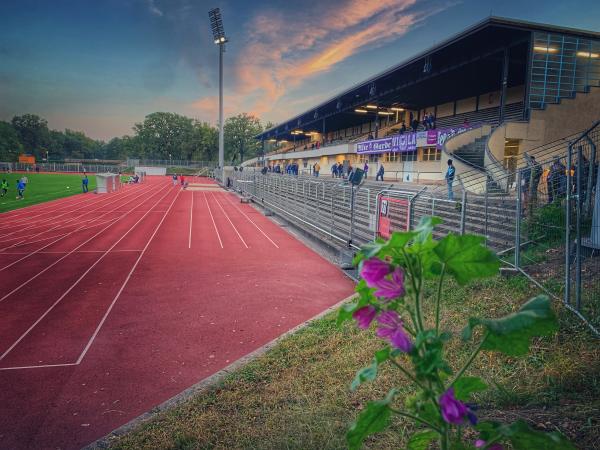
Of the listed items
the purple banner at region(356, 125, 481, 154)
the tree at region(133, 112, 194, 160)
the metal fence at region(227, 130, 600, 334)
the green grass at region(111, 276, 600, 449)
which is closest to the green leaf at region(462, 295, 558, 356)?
the green grass at region(111, 276, 600, 449)

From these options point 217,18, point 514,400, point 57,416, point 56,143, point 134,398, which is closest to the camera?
point 514,400

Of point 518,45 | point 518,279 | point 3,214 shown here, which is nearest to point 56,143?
point 3,214

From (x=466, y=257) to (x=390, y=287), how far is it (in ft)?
0.96

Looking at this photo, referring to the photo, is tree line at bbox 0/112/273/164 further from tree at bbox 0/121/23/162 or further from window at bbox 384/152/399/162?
window at bbox 384/152/399/162

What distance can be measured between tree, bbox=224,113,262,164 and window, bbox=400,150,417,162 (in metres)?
83.7

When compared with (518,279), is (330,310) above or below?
below

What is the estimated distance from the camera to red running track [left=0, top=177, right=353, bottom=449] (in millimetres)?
5062

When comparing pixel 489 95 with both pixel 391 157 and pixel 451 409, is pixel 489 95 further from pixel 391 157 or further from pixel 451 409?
pixel 451 409

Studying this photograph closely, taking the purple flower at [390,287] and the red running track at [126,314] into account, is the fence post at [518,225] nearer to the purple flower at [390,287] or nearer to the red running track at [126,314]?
the red running track at [126,314]

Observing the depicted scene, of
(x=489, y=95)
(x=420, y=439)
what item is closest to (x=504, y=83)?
(x=489, y=95)

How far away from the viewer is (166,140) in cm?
12550

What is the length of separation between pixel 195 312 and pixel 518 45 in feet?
84.2

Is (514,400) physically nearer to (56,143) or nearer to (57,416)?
(57,416)

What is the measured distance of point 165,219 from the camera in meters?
21.9
